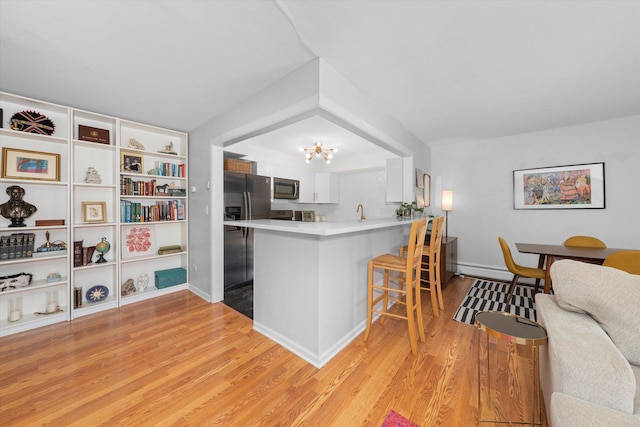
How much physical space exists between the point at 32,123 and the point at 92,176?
68cm

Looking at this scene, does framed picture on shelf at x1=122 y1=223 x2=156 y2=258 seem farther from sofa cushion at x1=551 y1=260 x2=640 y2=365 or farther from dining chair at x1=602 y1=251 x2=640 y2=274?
dining chair at x1=602 y1=251 x2=640 y2=274

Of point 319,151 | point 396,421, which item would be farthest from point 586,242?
point 319,151

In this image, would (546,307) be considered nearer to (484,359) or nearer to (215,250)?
(484,359)

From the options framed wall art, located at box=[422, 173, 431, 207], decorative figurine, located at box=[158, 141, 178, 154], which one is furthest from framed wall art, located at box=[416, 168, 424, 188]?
decorative figurine, located at box=[158, 141, 178, 154]

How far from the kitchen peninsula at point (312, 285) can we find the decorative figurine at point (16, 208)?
8.03ft

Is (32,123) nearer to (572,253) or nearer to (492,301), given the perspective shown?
(492,301)

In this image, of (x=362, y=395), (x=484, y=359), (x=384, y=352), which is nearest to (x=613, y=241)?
(x=484, y=359)

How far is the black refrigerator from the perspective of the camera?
3.41m

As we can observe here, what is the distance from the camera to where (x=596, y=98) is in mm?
2596

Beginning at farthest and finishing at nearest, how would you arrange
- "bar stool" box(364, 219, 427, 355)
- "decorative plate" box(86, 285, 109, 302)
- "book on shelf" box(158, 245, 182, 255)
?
"book on shelf" box(158, 245, 182, 255)
"decorative plate" box(86, 285, 109, 302)
"bar stool" box(364, 219, 427, 355)

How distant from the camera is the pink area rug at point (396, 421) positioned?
135 centimetres

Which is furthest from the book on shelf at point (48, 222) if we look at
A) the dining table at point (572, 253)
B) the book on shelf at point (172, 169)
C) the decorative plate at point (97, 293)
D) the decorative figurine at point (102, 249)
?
the dining table at point (572, 253)

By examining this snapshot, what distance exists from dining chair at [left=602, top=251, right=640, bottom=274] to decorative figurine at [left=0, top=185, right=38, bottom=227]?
568 cm

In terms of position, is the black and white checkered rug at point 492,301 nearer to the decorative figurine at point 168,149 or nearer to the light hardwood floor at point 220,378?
the light hardwood floor at point 220,378
